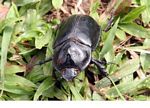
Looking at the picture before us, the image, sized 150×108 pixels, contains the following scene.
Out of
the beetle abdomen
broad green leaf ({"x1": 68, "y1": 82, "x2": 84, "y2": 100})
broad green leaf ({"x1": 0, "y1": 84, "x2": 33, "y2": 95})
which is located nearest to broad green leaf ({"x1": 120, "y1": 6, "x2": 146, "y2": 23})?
the beetle abdomen

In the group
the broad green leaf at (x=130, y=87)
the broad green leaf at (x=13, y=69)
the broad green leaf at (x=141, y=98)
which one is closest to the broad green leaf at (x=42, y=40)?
the broad green leaf at (x=13, y=69)

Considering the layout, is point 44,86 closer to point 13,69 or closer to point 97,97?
point 13,69

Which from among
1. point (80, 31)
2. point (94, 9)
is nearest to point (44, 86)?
point (80, 31)

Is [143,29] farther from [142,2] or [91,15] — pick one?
[91,15]

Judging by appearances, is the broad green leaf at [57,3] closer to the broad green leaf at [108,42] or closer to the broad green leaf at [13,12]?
the broad green leaf at [13,12]
